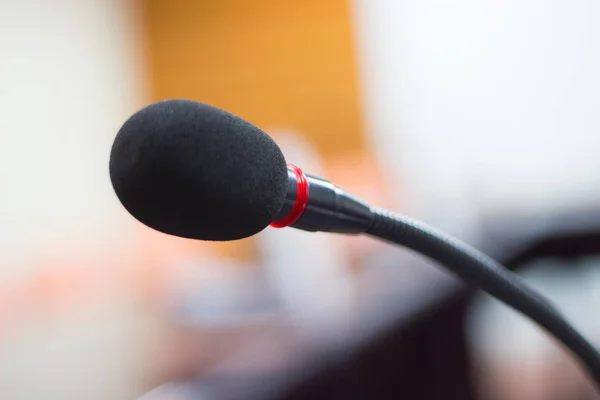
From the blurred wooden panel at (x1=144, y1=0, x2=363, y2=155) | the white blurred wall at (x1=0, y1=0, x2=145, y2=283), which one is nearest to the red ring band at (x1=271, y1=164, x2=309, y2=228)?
the white blurred wall at (x1=0, y1=0, x2=145, y2=283)

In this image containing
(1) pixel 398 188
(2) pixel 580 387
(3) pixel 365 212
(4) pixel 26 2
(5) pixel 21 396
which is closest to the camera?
(3) pixel 365 212

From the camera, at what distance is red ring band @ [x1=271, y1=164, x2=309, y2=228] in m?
0.33

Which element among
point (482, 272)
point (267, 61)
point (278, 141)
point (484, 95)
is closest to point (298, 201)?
point (482, 272)

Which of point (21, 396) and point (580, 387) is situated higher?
point (580, 387)

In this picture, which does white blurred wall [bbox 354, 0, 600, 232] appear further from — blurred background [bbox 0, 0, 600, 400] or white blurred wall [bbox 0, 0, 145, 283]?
white blurred wall [bbox 0, 0, 145, 283]

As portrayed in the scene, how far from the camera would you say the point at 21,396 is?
2338 mm

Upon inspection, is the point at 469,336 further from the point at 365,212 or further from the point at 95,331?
the point at 95,331

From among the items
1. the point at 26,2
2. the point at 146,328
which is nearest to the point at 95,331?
the point at 146,328

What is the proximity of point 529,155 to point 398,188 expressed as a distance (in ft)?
1.98

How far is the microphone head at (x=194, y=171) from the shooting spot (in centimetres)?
26

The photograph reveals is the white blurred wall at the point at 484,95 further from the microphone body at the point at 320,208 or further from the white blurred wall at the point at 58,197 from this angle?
the microphone body at the point at 320,208

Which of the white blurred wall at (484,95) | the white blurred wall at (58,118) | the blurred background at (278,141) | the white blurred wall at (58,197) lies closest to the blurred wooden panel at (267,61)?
the blurred background at (278,141)

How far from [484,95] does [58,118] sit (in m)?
1.97

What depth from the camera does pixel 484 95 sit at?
8.97 ft
